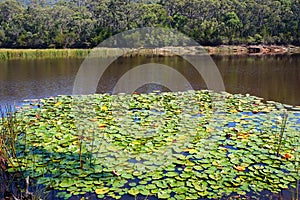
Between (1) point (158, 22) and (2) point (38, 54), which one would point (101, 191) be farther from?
(1) point (158, 22)

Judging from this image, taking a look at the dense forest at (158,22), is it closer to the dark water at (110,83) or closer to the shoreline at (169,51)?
the shoreline at (169,51)

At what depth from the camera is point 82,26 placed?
35.9 meters

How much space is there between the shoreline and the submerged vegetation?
733 inches

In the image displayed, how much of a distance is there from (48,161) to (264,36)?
34.5 metres

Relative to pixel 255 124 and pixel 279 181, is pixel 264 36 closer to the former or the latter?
pixel 255 124

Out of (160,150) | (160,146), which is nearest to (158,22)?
(160,146)

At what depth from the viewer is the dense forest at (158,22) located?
34.4 metres

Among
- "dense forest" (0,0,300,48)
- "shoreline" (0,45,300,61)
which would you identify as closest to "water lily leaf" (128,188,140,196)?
"shoreline" (0,45,300,61)

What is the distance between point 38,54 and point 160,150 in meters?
22.3

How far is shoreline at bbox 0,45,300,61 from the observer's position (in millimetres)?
25312

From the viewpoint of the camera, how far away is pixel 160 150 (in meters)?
5.17

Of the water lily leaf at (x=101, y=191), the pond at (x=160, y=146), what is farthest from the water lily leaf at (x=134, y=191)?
the water lily leaf at (x=101, y=191)

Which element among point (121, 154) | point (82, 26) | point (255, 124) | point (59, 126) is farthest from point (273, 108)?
point (82, 26)

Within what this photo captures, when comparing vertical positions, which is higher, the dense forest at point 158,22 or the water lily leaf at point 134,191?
the dense forest at point 158,22
